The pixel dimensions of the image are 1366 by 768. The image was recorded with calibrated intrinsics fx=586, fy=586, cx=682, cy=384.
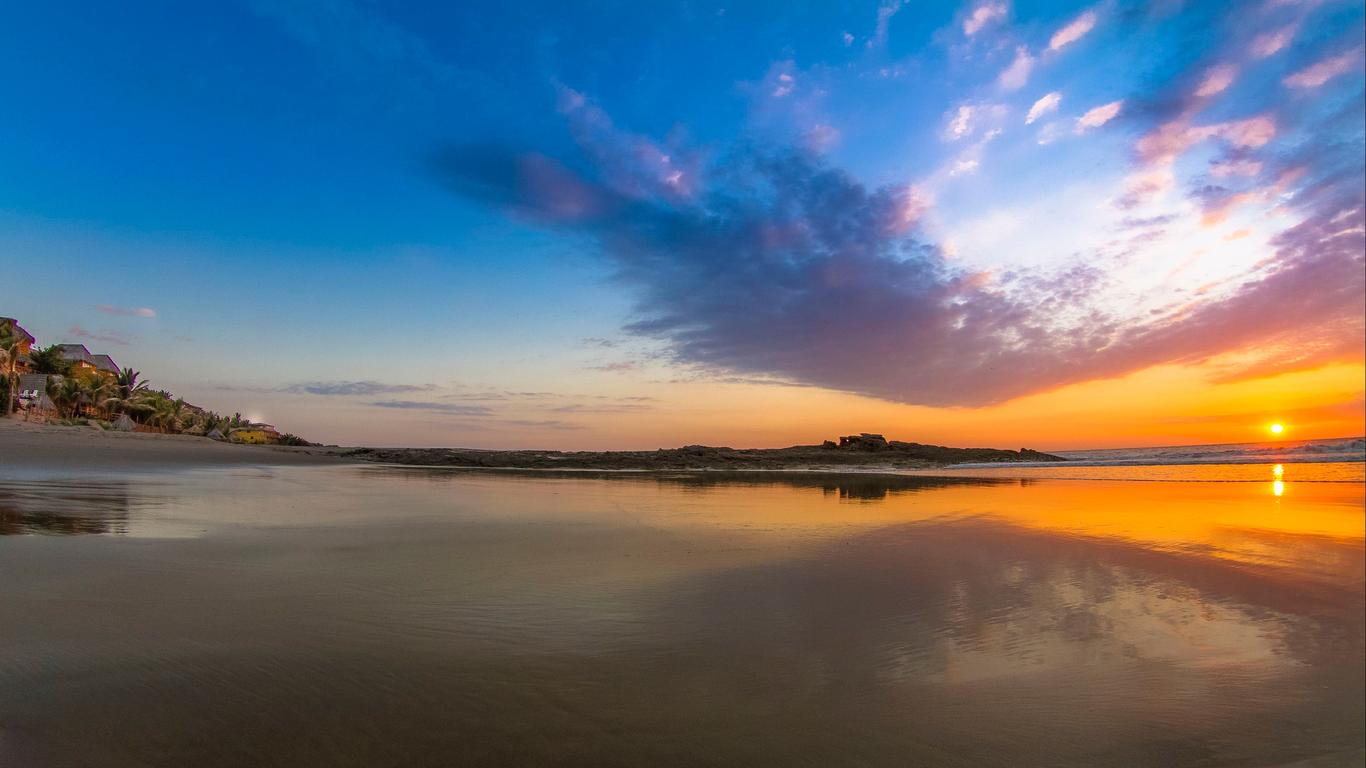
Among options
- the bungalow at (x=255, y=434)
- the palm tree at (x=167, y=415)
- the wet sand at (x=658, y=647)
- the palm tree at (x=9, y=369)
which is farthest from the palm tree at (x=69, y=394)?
the wet sand at (x=658, y=647)

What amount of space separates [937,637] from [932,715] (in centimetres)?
142

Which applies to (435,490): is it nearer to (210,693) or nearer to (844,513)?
(844,513)

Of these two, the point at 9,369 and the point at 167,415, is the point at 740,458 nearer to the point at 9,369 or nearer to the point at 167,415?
the point at 9,369

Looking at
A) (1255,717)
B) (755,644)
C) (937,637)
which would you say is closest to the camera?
(1255,717)

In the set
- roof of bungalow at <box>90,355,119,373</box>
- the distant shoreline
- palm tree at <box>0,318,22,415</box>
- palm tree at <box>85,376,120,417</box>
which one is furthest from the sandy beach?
roof of bungalow at <box>90,355,119,373</box>

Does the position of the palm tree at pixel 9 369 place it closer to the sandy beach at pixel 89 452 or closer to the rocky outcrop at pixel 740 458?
the sandy beach at pixel 89 452

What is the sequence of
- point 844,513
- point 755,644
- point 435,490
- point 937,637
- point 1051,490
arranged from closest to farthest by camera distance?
point 755,644
point 937,637
point 844,513
point 435,490
point 1051,490

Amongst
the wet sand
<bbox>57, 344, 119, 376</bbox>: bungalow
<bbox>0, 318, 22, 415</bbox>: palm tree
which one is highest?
<bbox>57, 344, 119, 376</bbox>: bungalow

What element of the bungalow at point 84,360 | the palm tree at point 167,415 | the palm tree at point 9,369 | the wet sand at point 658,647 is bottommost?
the wet sand at point 658,647

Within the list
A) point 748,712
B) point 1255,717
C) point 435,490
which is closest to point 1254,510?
point 1255,717

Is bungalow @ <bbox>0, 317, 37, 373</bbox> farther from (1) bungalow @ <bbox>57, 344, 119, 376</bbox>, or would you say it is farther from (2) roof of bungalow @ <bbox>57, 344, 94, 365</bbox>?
(2) roof of bungalow @ <bbox>57, 344, 94, 365</bbox>

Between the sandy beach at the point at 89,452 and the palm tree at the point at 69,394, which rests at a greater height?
the palm tree at the point at 69,394

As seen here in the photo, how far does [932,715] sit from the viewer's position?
11.2ft

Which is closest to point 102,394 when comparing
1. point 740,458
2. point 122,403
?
point 122,403
